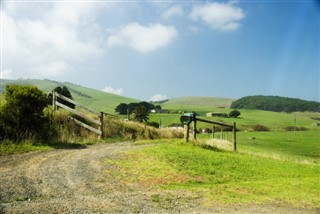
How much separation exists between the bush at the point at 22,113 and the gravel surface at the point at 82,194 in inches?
158

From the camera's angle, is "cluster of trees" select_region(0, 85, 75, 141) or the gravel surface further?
"cluster of trees" select_region(0, 85, 75, 141)

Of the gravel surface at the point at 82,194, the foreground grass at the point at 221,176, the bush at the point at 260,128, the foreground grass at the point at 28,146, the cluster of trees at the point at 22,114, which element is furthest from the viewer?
the bush at the point at 260,128

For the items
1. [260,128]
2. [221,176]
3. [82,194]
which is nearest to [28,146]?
[82,194]

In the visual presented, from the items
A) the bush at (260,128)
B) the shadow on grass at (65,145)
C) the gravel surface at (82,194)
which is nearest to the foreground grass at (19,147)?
the shadow on grass at (65,145)

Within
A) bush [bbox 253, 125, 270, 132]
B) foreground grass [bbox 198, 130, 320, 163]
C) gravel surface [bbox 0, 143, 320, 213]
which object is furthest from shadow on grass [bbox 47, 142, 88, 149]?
bush [bbox 253, 125, 270, 132]

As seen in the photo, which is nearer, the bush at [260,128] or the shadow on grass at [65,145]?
the shadow on grass at [65,145]

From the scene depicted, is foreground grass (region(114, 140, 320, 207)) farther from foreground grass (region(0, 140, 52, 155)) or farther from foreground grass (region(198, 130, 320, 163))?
foreground grass (region(198, 130, 320, 163))

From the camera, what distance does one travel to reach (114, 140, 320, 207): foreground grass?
9141 mm

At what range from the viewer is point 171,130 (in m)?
29.2

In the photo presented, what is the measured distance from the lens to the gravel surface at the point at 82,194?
6957mm

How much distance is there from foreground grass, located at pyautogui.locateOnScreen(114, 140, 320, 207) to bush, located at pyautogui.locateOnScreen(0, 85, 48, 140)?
18.1ft

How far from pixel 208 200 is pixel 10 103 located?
447 inches

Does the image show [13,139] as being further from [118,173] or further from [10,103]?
[118,173]

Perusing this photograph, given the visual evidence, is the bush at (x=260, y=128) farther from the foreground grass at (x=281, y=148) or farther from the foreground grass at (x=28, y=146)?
the foreground grass at (x=28, y=146)
